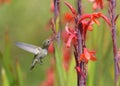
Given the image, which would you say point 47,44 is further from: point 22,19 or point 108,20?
point 22,19

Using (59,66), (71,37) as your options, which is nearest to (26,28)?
(59,66)

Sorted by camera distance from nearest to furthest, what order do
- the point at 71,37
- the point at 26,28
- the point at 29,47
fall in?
the point at 71,37, the point at 29,47, the point at 26,28

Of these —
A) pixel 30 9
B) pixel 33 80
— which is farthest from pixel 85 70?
pixel 30 9

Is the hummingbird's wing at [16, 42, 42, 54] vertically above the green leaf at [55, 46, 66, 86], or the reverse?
the hummingbird's wing at [16, 42, 42, 54]

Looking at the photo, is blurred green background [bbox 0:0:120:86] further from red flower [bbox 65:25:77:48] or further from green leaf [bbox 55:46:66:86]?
red flower [bbox 65:25:77:48]

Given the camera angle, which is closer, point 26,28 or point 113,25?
point 113,25

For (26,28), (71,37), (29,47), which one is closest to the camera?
(71,37)

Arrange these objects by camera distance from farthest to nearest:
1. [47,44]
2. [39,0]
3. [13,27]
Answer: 1. [39,0]
2. [13,27]
3. [47,44]

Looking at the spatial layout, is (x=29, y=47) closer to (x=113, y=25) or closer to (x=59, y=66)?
(x=59, y=66)

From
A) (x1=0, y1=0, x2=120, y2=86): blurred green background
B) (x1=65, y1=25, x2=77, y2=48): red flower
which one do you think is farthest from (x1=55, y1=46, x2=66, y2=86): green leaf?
(x1=0, y1=0, x2=120, y2=86): blurred green background

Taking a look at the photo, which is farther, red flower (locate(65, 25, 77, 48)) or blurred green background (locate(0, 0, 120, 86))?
blurred green background (locate(0, 0, 120, 86))

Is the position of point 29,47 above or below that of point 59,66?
above
